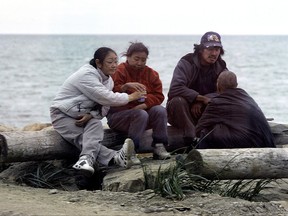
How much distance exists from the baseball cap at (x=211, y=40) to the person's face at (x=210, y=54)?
0.17 ft

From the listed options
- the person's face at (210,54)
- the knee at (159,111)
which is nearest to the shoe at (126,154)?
the knee at (159,111)

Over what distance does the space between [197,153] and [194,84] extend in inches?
83.0

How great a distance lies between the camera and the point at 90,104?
801 centimetres

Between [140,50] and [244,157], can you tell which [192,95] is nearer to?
[140,50]

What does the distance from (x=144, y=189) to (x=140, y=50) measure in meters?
1.91

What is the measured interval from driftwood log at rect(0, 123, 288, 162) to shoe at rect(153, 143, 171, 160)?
0.59ft

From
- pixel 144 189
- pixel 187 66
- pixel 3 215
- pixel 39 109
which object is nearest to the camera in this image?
pixel 3 215

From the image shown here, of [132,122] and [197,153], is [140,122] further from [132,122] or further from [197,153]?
[197,153]

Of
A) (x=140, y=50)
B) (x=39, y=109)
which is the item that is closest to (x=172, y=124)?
(x=140, y=50)

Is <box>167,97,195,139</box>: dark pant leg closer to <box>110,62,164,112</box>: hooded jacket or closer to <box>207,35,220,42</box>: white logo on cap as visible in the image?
<box>110,62,164,112</box>: hooded jacket

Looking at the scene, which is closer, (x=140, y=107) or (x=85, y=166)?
(x=85, y=166)

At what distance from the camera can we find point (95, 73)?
801 cm

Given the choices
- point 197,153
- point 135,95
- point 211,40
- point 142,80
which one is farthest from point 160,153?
point 211,40

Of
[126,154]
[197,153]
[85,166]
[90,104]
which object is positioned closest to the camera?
[197,153]
